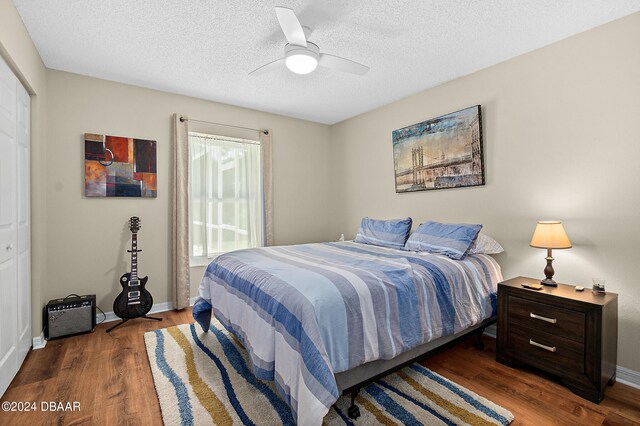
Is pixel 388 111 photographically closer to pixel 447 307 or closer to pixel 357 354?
pixel 447 307

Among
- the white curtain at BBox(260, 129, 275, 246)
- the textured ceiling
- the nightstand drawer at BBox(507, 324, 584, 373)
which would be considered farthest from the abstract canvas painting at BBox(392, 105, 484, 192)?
the white curtain at BBox(260, 129, 275, 246)

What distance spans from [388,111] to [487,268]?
2377mm

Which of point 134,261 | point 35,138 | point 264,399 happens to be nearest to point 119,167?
point 35,138

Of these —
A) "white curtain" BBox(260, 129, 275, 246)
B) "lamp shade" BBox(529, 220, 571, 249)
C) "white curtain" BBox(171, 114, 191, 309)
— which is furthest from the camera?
"white curtain" BBox(260, 129, 275, 246)

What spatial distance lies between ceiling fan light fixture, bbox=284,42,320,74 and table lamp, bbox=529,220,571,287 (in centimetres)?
216

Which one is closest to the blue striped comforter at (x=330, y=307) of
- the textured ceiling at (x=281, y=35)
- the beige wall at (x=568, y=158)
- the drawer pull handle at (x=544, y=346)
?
the drawer pull handle at (x=544, y=346)

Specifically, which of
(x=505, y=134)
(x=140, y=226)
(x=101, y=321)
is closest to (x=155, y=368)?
(x=101, y=321)

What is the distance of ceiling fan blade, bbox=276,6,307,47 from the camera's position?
5.90 feet

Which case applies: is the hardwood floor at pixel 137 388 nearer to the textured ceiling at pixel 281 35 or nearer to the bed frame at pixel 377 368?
the bed frame at pixel 377 368

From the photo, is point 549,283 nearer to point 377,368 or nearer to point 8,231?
point 377,368

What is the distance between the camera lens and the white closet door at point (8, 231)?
193 centimetres

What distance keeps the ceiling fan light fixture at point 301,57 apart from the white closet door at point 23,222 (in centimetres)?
203

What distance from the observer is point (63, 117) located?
3.05 meters

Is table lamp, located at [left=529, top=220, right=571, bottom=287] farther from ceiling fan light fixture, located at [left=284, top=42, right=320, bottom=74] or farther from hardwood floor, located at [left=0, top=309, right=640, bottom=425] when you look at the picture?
ceiling fan light fixture, located at [left=284, top=42, right=320, bottom=74]
